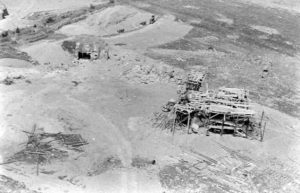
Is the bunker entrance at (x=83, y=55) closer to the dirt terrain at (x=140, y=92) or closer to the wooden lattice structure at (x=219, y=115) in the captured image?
the dirt terrain at (x=140, y=92)

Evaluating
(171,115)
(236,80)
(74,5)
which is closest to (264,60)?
(236,80)

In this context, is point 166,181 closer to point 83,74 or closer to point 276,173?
point 276,173

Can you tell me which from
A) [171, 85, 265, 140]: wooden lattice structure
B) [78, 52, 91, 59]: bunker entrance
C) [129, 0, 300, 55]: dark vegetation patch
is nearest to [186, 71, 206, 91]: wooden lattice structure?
[171, 85, 265, 140]: wooden lattice structure

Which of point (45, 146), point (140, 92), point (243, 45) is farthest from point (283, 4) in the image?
point (45, 146)

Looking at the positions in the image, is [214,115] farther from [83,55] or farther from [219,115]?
[83,55]

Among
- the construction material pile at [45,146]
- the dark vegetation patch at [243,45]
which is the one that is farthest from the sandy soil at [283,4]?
the construction material pile at [45,146]

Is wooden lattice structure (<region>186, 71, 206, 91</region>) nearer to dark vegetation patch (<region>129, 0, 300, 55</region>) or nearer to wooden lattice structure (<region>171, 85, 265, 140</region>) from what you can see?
wooden lattice structure (<region>171, 85, 265, 140</region>)
